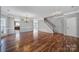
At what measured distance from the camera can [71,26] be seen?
2258mm

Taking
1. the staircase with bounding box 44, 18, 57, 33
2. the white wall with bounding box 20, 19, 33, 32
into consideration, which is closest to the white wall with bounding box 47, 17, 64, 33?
the staircase with bounding box 44, 18, 57, 33

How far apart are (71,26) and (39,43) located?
33.8 inches

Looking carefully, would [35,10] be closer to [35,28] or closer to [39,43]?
[35,28]

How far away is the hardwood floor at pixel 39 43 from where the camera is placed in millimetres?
2277

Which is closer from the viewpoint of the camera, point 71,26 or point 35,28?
point 71,26

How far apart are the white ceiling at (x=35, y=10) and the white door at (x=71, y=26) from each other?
0.24 meters

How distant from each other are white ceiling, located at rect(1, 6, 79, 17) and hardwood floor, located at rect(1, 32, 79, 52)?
1.58 feet

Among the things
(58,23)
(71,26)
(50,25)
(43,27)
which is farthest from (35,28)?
(71,26)

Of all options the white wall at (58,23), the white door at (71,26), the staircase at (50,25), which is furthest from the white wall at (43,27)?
the white door at (71,26)

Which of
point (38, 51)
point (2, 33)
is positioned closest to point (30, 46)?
point (38, 51)

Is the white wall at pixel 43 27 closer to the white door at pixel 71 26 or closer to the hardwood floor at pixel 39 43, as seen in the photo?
the hardwood floor at pixel 39 43
